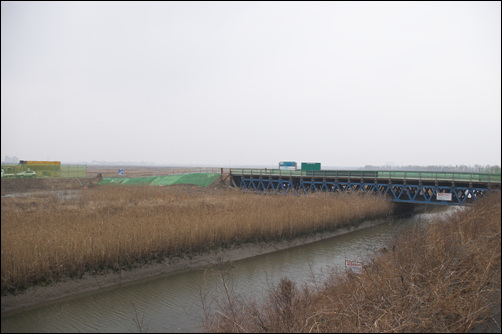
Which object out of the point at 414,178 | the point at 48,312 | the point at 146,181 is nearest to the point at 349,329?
the point at 48,312

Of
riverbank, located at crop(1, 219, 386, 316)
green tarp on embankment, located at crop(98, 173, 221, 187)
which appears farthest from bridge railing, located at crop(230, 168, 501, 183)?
riverbank, located at crop(1, 219, 386, 316)

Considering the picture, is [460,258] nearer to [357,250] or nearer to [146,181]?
[357,250]

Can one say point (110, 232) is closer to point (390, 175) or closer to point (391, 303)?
point (391, 303)

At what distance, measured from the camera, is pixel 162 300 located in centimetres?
1223

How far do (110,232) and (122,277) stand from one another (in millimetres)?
2102

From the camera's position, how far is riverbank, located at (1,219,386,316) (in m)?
10.9

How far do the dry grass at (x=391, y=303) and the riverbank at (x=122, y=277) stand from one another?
6111 millimetres

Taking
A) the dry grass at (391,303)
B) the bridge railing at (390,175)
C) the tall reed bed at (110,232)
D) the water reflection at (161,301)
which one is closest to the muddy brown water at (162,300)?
the water reflection at (161,301)

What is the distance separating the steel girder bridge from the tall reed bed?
9.61 metres

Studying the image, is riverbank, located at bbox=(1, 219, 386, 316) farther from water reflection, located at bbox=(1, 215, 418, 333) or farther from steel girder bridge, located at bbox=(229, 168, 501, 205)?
steel girder bridge, located at bbox=(229, 168, 501, 205)

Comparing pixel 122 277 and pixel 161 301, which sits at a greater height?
pixel 122 277

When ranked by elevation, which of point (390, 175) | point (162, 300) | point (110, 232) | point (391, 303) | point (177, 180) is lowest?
point (162, 300)

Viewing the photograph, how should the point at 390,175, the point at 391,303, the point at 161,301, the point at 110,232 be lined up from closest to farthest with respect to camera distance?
1. the point at 391,303
2. the point at 161,301
3. the point at 110,232
4. the point at 390,175

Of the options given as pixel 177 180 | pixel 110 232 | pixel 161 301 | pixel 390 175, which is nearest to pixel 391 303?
pixel 161 301
